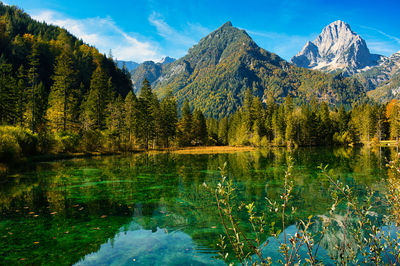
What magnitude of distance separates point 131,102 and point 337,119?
2657 inches

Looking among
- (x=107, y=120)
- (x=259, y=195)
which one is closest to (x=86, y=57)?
(x=107, y=120)

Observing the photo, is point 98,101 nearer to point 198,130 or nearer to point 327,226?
point 198,130

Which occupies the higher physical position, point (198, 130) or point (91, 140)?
point (198, 130)

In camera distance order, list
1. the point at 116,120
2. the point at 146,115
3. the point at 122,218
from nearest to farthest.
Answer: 1. the point at 122,218
2. the point at 116,120
3. the point at 146,115

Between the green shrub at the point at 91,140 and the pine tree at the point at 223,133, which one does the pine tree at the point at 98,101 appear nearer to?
the green shrub at the point at 91,140

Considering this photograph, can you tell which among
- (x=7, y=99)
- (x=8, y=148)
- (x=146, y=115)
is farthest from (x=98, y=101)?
(x=8, y=148)

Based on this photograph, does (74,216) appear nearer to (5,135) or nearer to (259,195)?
(259,195)

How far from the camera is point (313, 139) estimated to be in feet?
246

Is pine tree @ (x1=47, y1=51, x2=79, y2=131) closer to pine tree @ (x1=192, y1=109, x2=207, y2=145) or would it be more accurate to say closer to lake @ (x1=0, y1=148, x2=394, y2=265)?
lake @ (x1=0, y1=148, x2=394, y2=265)

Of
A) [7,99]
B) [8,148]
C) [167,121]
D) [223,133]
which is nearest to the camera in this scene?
[8,148]

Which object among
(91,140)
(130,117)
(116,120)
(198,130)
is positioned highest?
(130,117)

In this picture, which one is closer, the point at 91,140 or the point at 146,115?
the point at 91,140

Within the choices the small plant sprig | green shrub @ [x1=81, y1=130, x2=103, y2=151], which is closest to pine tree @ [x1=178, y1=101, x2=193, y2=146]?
Result: green shrub @ [x1=81, y1=130, x2=103, y2=151]

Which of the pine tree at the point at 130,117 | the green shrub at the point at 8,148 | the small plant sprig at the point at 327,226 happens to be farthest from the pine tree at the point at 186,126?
the small plant sprig at the point at 327,226
